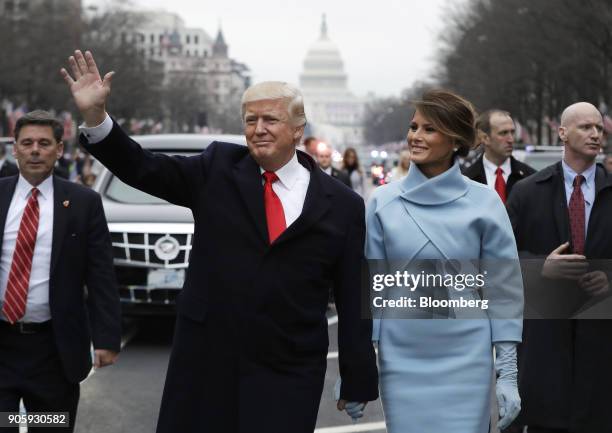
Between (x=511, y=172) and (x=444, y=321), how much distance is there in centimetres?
454

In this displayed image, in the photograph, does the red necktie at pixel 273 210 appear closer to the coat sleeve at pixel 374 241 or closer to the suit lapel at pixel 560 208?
the coat sleeve at pixel 374 241

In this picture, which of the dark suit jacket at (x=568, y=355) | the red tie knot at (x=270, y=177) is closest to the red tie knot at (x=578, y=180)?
the dark suit jacket at (x=568, y=355)

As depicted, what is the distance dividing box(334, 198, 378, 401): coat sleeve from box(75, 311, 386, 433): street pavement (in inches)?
141

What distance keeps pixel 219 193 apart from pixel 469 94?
58.5 meters

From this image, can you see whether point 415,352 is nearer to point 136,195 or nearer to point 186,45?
point 136,195

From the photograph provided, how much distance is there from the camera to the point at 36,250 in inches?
224

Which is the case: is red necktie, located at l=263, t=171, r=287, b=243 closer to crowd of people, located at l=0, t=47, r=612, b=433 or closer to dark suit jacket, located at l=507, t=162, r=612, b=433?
crowd of people, located at l=0, t=47, r=612, b=433

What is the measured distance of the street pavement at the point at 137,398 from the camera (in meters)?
8.36

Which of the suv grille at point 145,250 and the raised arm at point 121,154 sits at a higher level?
the raised arm at point 121,154

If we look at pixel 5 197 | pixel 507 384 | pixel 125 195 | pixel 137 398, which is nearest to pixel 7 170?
pixel 125 195

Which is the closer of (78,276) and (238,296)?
(238,296)

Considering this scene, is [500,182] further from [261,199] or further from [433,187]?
[261,199]

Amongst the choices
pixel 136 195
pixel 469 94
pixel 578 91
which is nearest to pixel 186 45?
pixel 469 94

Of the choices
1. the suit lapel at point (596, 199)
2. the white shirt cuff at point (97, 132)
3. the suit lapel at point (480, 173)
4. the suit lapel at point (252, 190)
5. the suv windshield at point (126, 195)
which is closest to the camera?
the white shirt cuff at point (97, 132)
